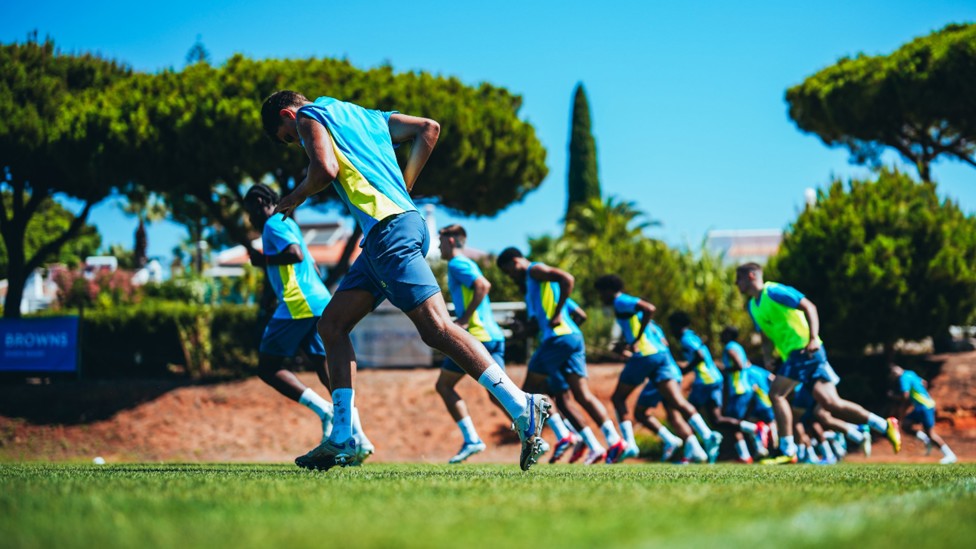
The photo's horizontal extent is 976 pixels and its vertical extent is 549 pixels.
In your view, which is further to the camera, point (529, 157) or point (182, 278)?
point (182, 278)

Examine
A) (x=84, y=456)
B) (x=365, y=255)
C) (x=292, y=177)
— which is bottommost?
(x=84, y=456)

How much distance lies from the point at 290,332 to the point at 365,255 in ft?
9.86

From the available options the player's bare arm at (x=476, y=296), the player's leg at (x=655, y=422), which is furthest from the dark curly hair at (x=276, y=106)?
the player's leg at (x=655, y=422)

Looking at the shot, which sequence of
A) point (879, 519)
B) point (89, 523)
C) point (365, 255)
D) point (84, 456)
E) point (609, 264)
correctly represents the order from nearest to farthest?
point (89, 523)
point (879, 519)
point (365, 255)
point (84, 456)
point (609, 264)

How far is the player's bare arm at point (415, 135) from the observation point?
18.8 ft

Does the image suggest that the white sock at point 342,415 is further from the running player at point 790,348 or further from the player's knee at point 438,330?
the running player at point 790,348

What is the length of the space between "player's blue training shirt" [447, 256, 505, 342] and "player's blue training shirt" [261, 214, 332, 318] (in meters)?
1.73

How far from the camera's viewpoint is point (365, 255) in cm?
529

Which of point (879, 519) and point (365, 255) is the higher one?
point (365, 255)

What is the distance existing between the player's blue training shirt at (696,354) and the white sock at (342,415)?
8.65m

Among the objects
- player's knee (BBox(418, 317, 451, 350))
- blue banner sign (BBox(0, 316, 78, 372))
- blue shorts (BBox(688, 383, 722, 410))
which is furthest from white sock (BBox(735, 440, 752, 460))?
blue banner sign (BBox(0, 316, 78, 372))

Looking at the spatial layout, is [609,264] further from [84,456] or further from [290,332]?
[290,332]

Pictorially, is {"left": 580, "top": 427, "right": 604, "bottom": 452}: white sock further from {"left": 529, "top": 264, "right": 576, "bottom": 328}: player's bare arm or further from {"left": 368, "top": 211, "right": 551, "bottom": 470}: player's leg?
{"left": 368, "top": 211, "right": 551, "bottom": 470}: player's leg

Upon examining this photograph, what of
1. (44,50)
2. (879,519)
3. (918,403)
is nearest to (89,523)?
(879,519)
